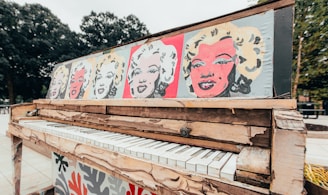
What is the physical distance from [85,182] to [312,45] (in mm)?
7884

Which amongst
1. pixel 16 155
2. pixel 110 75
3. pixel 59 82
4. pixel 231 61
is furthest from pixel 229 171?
pixel 16 155

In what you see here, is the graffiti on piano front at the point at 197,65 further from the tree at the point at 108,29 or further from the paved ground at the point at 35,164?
the tree at the point at 108,29

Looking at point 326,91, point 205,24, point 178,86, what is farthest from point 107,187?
point 326,91

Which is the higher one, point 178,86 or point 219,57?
point 219,57

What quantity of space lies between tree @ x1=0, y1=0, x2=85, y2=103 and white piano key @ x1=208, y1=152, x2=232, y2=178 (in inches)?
766

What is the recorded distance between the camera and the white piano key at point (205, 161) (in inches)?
27.0

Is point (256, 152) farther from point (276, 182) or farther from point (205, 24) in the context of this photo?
point (205, 24)

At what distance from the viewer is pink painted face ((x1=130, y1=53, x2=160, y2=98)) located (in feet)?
4.91

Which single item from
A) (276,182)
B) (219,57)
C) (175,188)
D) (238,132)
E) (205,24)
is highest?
(205,24)

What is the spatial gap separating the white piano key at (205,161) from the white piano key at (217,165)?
0.06 feet

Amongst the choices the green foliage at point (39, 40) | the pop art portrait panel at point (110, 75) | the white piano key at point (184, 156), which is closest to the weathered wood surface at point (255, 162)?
the white piano key at point (184, 156)

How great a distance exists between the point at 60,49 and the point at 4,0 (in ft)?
18.6

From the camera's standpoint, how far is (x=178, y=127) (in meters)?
1.04

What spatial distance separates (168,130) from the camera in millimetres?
1082
